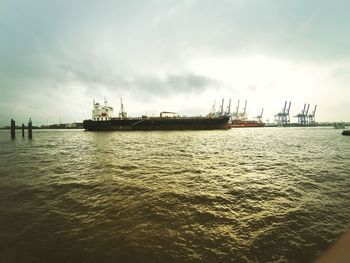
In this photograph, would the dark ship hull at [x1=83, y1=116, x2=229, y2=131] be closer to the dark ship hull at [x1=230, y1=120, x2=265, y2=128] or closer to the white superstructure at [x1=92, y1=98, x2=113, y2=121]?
the white superstructure at [x1=92, y1=98, x2=113, y2=121]

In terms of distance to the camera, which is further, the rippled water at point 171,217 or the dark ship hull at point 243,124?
the dark ship hull at point 243,124

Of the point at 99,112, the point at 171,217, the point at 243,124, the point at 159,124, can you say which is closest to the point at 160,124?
the point at 159,124

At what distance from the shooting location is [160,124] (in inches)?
2542

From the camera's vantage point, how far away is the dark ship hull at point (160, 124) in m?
64.4

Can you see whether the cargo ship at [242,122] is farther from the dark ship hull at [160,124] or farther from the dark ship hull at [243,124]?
the dark ship hull at [160,124]

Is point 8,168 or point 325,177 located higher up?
point 325,177

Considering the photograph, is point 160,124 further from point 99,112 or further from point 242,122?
point 242,122

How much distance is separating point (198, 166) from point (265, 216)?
7.34 m

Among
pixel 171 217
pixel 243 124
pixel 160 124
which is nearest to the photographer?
pixel 171 217

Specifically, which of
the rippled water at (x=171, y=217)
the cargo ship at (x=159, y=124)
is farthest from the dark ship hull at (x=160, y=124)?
the rippled water at (x=171, y=217)

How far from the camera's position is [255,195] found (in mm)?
8148

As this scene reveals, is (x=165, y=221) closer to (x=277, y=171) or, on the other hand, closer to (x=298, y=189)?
(x=298, y=189)

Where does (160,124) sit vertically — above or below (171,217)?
above

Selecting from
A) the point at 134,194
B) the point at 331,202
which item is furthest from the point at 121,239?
the point at 331,202
